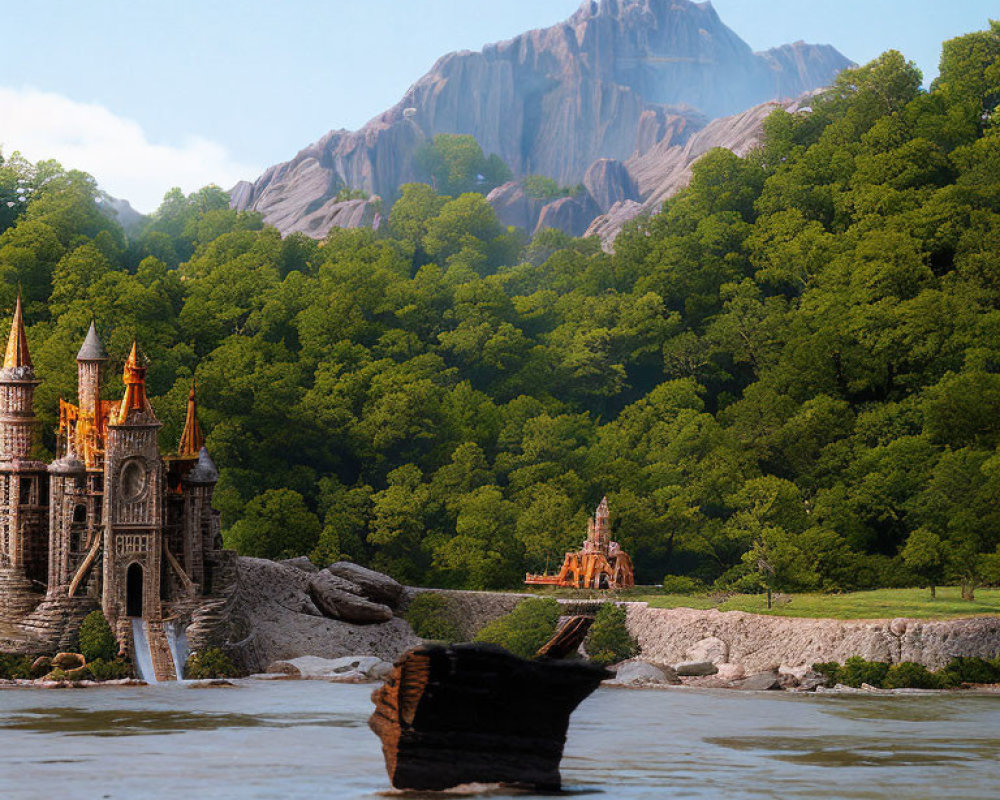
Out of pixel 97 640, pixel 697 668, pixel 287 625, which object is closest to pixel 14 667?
pixel 97 640

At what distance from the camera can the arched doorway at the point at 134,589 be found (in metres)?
60.5

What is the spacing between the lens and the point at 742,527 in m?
77.5

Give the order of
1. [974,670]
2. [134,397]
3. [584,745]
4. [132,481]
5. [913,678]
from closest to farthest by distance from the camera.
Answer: [584,745]
[913,678]
[974,670]
[132,481]
[134,397]

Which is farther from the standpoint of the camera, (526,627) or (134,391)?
(526,627)

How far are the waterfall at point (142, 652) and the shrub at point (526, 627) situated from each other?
14.1 meters

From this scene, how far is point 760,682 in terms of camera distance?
5881 cm

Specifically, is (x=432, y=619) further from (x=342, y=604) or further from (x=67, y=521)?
(x=67, y=521)

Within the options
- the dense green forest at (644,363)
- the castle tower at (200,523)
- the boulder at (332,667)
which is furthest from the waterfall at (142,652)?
the dense green forest at (644,363)

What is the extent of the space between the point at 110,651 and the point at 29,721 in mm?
11322

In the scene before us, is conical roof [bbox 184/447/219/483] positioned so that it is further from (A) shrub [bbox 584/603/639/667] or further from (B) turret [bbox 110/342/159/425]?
(A) shrub [bbox 584/603/639/667]

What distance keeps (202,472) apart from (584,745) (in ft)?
78.6

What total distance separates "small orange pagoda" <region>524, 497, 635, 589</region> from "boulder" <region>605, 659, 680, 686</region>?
1166 cm

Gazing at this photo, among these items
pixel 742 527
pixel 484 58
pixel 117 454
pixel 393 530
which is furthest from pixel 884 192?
pixel 484 58

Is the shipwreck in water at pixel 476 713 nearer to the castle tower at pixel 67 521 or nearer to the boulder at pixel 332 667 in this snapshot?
the boulder at pixel 332 667
